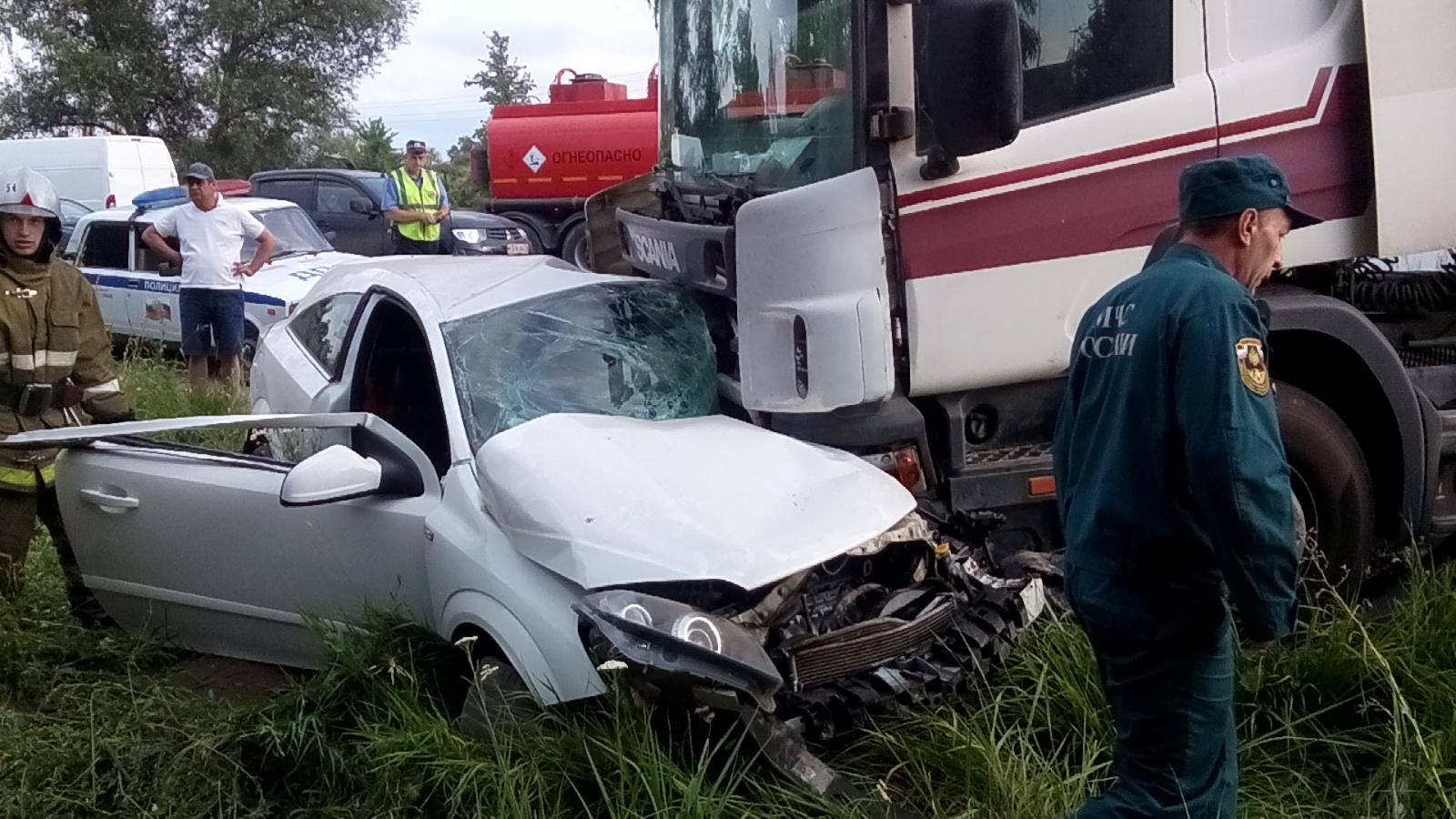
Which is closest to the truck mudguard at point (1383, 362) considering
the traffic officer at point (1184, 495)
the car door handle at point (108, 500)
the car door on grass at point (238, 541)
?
the traffic officer at point (1184, 495)

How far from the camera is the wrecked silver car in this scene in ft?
10.5

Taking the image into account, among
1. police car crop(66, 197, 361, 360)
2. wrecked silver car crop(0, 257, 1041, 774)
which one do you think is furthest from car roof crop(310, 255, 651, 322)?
police car crop(66, 197, 361, 360)

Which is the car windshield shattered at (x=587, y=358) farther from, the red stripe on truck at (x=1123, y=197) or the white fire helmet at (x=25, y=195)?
the white fire helmet at (x=25, y=195)

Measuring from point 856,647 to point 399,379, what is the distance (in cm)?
249

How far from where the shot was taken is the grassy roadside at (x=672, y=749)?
10.3 feet

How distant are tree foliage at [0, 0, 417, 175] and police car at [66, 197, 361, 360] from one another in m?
17.5

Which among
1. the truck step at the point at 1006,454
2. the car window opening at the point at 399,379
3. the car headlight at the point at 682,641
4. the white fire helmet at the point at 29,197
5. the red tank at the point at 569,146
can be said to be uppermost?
the red tank at the point at 569,146

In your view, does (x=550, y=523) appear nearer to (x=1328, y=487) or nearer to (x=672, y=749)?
(x=672, y=749)

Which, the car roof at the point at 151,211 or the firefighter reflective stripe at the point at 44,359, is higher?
the car roof at the point at 151,211

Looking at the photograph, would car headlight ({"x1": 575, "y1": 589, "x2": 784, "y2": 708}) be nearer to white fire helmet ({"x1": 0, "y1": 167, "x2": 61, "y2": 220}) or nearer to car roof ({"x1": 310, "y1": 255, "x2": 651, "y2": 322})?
car roof ({"x1": 310, "y1": 255, "x2": 651, "y2": 322})

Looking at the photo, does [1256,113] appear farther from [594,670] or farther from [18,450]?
[18,450]

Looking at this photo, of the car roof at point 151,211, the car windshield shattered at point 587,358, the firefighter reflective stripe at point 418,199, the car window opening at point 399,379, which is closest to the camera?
the car windshield shattered at point 587,358

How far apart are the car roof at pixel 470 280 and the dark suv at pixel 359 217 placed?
8.84 m

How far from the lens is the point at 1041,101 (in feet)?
13.2
